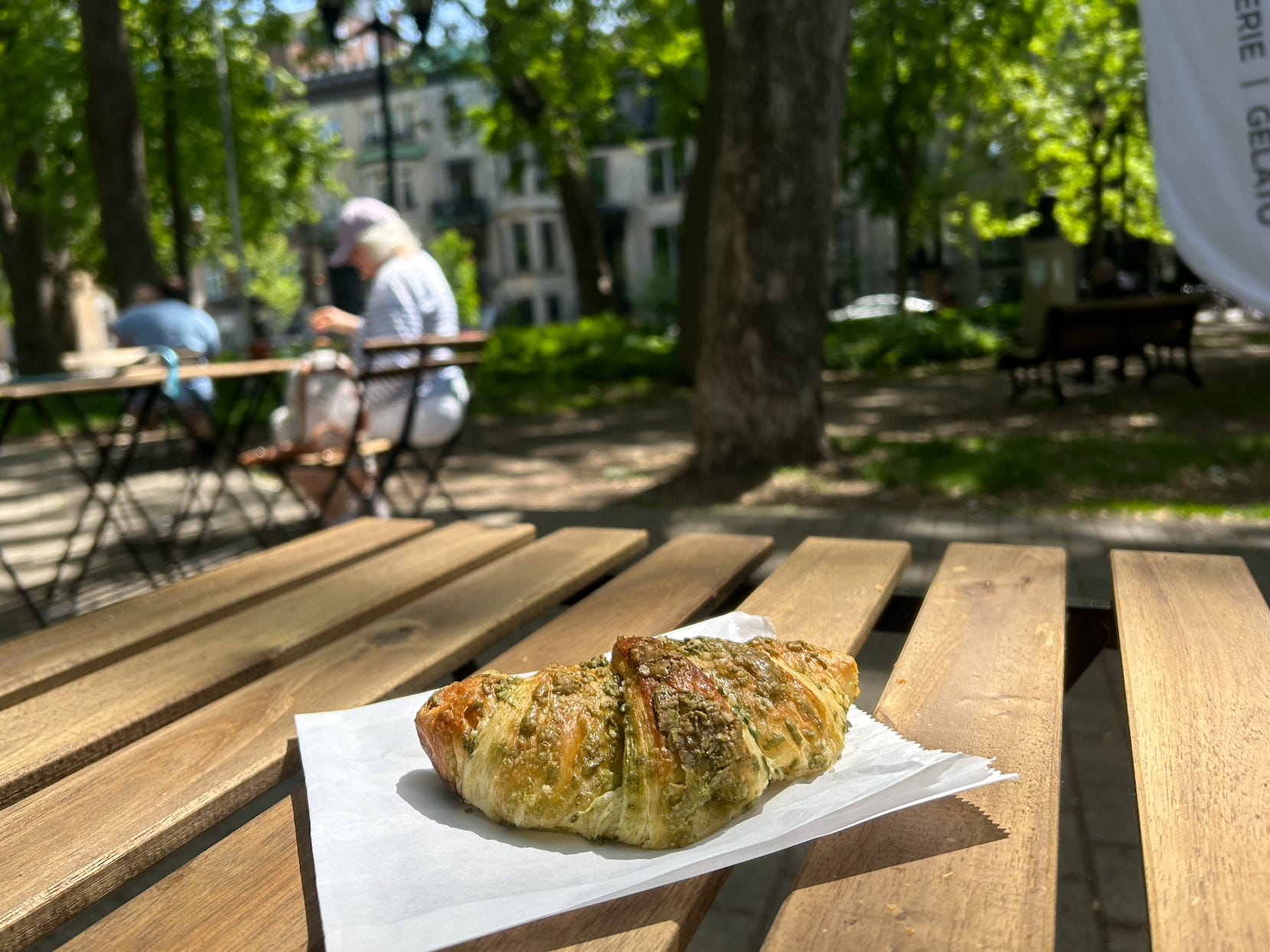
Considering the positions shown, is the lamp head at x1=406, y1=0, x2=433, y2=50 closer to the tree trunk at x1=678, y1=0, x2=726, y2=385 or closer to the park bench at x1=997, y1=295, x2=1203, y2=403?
the tree trunk at x1=678, y1=0, x2=726, y2=385

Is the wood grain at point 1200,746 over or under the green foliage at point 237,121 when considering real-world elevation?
under

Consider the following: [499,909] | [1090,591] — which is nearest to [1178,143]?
[1090,591]

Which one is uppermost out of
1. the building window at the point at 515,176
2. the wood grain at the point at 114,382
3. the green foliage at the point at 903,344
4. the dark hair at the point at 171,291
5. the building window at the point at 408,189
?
the building window at the point at 408,189

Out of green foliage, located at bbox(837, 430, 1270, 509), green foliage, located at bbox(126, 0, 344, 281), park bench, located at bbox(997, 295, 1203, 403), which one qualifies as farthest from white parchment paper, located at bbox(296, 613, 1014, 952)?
green foliage, located at bbox(126, 0, 344, 281)

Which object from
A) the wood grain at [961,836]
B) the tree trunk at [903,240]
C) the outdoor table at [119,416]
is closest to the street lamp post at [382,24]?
the outdoor table at [119,416]

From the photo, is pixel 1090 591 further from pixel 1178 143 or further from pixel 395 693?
pixel 395 693

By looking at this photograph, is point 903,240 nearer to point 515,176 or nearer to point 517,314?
point 515,176

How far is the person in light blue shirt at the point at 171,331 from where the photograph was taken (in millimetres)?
8953

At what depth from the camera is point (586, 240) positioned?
2127 cm

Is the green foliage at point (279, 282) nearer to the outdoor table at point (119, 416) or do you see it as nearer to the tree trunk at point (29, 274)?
the tree trunk at point (29, 274)

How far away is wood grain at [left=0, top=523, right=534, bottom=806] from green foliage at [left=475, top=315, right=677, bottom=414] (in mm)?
14654

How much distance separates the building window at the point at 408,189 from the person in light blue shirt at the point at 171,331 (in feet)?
193

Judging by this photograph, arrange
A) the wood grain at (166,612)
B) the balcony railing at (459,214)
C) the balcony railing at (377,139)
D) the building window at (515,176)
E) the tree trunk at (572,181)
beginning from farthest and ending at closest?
the balcony railing at (377,139) < the balcony railing at (459,214) < the building window at (515,176) < the tree trunk at (572,181) < the wood grain at (166,612)

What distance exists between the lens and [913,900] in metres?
1.02
